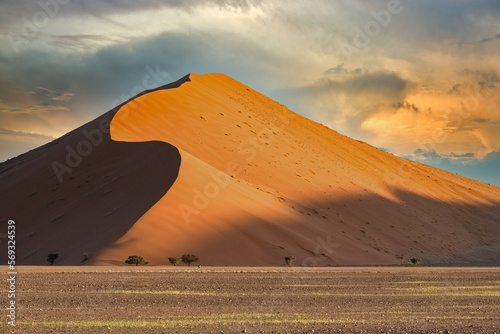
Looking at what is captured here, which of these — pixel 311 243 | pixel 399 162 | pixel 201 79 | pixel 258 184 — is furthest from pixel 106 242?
pixel 399 162

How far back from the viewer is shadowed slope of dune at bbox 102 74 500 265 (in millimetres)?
38094

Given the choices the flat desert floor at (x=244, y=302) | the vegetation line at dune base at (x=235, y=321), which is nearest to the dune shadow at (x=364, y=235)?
the flat desert floor at (x=244, y=302)

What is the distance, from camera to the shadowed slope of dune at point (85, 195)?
38344mm

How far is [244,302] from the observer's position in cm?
1870

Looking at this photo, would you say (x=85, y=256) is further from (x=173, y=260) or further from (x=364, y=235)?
(x=364, y=235)

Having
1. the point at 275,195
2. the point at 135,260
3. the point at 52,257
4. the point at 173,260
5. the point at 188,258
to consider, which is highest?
the point at 275,195

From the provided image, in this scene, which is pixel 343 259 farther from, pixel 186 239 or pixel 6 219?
pixel 6 219

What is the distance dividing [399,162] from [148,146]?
188 ft

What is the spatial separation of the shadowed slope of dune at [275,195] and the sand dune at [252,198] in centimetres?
14

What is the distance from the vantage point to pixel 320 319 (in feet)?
51.5

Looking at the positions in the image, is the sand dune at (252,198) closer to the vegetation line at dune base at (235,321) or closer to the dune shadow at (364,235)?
the dune shadow at (364,235)

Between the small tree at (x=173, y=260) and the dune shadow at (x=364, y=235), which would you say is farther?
the dune shadow at (x=364, y=235)

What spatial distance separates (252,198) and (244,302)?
26.7 m

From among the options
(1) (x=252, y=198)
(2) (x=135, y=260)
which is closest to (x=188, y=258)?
(2) (x=135, y=260)
